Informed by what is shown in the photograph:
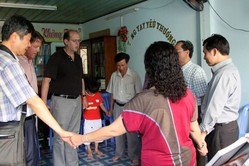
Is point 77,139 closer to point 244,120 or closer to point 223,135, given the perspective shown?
point 223,135

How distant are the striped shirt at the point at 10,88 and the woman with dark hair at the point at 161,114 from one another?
540mm

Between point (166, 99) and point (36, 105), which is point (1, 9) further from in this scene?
point (166, 99)

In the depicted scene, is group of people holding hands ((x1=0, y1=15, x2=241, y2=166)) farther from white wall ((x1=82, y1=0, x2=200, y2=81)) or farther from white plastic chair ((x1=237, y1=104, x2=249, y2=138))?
white wall ((x1=82, y1=0, x2=200, y2=81))

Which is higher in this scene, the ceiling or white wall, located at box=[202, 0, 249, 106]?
the ceiling

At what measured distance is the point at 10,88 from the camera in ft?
5.21

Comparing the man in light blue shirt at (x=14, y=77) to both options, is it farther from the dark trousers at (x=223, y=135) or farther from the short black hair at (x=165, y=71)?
the dark trousers at (x=223, y=135)

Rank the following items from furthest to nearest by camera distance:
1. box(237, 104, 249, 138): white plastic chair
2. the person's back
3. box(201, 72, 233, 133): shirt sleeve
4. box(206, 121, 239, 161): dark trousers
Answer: box(237, 104, 249, 138): white plastic chair
box(206, 121, 239, 161): dark trousers
box(201, 72, 233, 133): shirt sleeve
the person's back

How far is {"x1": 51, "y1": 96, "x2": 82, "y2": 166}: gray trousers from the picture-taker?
3.08 meters

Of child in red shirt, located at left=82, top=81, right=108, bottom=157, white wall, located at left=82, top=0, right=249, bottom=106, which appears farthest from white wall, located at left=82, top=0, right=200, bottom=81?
child in red shirt, located at left=82, top=81, right=108, bottom=157

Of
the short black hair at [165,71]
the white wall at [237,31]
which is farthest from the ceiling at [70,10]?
the short black hair at [165,71]

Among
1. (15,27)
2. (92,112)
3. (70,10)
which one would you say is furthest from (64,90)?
(70,10)

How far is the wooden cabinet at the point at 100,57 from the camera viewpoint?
6758 mm

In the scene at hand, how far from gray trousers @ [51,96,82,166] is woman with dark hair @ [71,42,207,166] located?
1.65 metres

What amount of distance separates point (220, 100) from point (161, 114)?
2.76 feet
